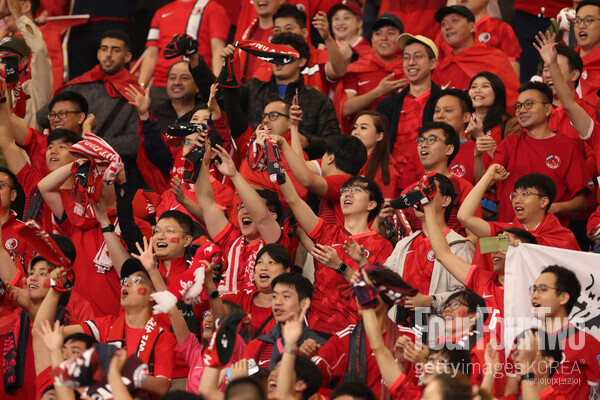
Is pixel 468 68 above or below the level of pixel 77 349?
above

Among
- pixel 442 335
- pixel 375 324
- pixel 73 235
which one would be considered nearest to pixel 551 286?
pixel 442 335

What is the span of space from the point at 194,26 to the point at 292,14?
48.4 inches

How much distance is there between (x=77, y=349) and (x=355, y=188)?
2152 millimetres

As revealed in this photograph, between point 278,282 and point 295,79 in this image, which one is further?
point 295,79

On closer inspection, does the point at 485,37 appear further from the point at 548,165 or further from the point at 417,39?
the point at 548,165

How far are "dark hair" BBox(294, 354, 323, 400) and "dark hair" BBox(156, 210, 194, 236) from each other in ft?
5.53

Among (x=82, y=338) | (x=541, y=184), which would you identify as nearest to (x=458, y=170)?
(x=541, y=184)

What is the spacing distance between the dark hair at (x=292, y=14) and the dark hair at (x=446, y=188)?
2.99m

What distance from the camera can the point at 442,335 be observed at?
5730 millimetres

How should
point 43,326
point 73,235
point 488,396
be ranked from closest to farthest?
point 488,396, point 43,326, point 73,235

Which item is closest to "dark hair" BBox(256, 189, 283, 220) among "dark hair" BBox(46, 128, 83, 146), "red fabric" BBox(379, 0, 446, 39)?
"dark hair" BBox(46, 128, 83, 146)

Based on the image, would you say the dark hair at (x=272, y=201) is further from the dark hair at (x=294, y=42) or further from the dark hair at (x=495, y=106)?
the dark hair at (x=495, y=106)

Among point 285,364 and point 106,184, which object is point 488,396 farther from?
point 106,184

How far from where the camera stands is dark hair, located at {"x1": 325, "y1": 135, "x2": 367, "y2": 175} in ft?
24.0
